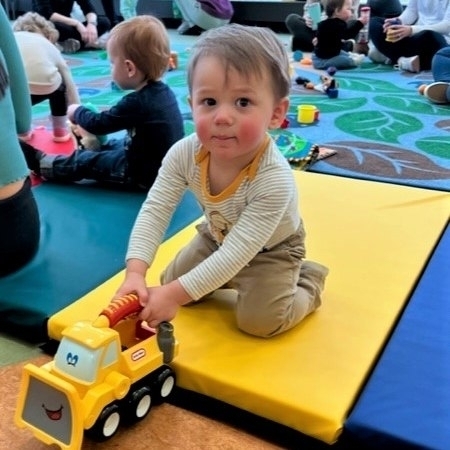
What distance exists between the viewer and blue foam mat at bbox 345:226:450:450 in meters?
0.84

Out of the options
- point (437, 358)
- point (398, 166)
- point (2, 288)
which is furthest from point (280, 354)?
point (398, 166)

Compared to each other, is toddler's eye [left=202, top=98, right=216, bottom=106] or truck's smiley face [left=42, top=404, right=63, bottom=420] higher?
toddler's eye [left=202, top=98, right=216, bottom=106]

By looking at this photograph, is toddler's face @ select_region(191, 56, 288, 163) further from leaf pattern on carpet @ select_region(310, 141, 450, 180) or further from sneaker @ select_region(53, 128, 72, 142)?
sneaker @ select_region(53, 128, 72, 142)

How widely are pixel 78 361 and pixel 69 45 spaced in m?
3.91

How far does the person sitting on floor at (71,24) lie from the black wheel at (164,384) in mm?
3838

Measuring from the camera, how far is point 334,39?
374 cm

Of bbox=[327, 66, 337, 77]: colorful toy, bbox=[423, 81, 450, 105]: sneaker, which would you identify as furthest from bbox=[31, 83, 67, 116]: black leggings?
bbox=[327, 66, 337, 77]: colorful toy

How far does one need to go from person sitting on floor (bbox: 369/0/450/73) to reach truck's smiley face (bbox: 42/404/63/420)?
334 centimetres

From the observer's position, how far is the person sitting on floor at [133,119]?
1554mm

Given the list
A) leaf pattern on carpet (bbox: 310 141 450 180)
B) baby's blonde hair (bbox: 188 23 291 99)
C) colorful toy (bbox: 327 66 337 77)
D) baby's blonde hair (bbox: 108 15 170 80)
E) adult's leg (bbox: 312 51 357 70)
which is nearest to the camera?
baby's blonde hair (bbox: 188 23 291 99)

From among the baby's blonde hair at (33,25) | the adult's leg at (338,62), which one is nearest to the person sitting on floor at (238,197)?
the baby's blonde hair at (33,25)

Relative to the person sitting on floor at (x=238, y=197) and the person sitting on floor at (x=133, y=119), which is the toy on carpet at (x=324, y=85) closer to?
the person sitting on floor at (x=133, y=119)

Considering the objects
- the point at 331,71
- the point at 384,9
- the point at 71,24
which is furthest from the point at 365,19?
the point at 71,24

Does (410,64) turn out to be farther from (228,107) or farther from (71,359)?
(71,359)
